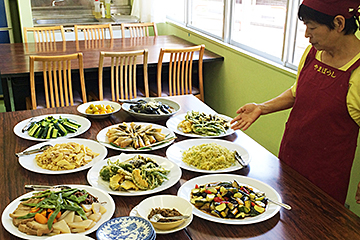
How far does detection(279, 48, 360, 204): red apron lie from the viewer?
158cm

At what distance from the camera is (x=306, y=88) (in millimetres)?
1726

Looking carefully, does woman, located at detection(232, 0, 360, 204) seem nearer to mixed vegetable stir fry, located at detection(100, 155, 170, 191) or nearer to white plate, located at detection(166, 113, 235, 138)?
white plate, located at detection(166, 113, 235, 138)

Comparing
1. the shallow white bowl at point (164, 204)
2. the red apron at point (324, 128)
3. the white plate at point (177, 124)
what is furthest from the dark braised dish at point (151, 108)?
the shallow white bowl at point (164, 204)

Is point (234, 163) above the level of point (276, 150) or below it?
above

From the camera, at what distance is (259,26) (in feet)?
10.8

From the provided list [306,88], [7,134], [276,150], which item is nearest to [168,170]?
[306,88]

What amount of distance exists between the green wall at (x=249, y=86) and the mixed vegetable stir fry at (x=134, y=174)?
4.54 feet

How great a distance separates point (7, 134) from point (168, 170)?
0.90 meters

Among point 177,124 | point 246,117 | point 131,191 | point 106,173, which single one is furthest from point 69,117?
point 246,117

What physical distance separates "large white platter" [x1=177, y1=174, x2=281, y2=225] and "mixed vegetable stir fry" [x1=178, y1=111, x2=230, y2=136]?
45cm

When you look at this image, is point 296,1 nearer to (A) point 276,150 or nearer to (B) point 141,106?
(A) point 276,150

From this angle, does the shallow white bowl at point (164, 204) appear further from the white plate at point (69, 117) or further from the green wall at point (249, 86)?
the green wall at point (249, 86)

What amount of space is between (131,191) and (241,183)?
16.6 inches

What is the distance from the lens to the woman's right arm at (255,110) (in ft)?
6.00
